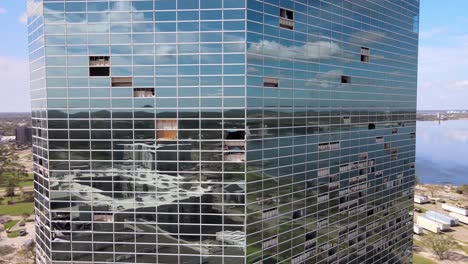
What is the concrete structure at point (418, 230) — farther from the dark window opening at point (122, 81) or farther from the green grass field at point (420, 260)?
the dark window opening at point (122, 81)

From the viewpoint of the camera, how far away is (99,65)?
34.7 meters

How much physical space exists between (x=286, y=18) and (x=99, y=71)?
22.5m

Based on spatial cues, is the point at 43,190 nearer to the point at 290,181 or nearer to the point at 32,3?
the point at 32,3

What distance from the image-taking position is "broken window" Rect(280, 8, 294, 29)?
37237mm

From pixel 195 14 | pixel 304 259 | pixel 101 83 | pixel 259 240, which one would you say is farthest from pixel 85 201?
pixel 304 259

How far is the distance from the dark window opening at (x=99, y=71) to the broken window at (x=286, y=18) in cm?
2070

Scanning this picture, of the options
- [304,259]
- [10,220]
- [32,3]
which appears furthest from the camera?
[10,220]

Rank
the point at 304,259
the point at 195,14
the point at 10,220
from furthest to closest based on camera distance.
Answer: the point at 10,220
the point at 304,259
the point at 195,14

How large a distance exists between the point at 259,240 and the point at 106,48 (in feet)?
90.2

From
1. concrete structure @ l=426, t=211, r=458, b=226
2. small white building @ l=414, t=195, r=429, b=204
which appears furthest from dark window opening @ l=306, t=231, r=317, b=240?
small white building @ l=414, t=195, r=429, b=204

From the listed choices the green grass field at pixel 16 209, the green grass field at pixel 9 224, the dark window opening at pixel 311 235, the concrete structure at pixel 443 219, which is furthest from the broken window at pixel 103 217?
the concrete structure at pixel 443 219

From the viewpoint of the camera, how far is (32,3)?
3725 cm

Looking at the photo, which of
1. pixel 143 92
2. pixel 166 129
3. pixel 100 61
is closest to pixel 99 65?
pixel 100 61

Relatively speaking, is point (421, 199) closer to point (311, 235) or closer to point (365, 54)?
point (365, 54)
